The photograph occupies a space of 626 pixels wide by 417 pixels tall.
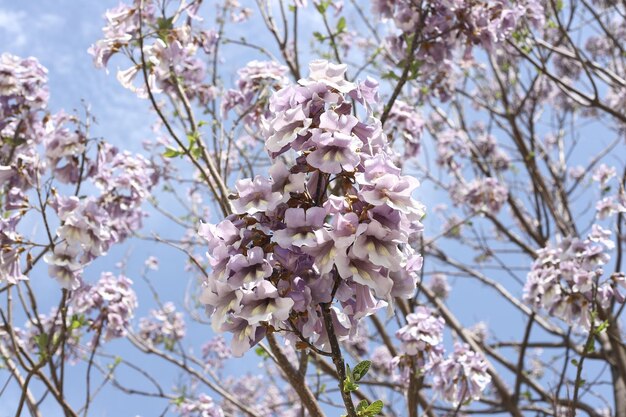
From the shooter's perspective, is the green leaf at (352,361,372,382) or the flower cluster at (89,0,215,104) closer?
the green leaf at (352,361,372,382)

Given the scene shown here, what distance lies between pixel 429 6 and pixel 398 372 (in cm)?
210

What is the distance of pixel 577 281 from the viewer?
11.0 ft

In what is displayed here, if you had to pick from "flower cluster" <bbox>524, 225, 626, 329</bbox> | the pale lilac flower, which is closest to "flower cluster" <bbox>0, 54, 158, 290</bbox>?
"flower cluster" <bbox>524, 225, 626, 329</bbox>

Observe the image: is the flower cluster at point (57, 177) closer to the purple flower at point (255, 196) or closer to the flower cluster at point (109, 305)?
the flower cluster at point (109, 305)

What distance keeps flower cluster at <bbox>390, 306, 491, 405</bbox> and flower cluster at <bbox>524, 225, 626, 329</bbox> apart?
58 centimetres

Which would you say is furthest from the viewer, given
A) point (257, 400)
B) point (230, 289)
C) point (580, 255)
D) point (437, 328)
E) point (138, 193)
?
point (257, 400)

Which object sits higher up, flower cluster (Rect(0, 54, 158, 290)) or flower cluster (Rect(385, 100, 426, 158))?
flower cluster (Rect(385, 100, 426, 158))

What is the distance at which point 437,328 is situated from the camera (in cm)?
314

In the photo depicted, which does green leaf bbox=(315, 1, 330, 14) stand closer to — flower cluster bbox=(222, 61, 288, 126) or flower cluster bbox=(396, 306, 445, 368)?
flower cluster bbox=(222, 61, 288, 126)

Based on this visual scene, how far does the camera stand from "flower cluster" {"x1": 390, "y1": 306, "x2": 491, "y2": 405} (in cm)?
312

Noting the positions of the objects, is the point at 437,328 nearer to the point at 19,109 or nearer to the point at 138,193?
the point at 138,193

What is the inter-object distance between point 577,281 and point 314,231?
2.48 m

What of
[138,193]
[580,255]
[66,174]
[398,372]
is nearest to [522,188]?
[580,255]

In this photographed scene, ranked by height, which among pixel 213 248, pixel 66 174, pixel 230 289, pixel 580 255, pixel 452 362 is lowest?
pixel 230 289
